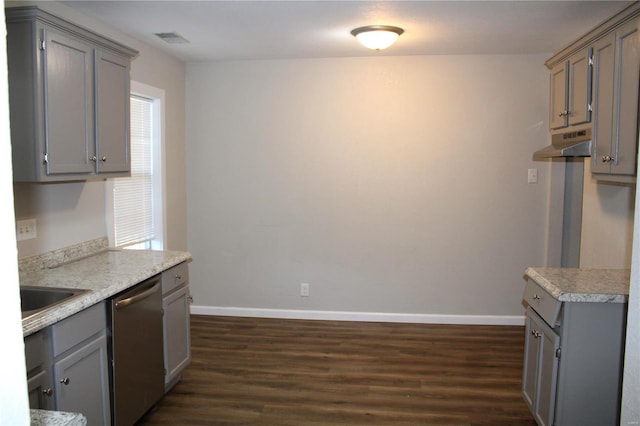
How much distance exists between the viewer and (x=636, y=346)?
116cm

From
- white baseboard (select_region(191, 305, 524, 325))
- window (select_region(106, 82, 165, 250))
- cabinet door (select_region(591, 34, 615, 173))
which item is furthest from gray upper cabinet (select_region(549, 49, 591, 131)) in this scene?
window (select_region(106, 82, 165, 250))

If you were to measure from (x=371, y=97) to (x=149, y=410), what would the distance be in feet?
10.4

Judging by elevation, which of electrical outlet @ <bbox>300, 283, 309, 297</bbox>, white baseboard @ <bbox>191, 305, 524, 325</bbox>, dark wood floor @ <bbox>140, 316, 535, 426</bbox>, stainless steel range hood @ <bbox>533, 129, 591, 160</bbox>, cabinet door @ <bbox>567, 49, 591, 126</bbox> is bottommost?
dark wood floor @ <bbox>140, 316, 535, 426</bbox>

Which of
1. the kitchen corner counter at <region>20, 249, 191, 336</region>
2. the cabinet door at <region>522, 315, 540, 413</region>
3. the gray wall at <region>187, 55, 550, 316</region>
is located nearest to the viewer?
the kitchen corner counter at <region>20, 249, 191, 336</region>

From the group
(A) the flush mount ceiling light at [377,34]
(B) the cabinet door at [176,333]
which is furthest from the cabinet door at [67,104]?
(A) the flush mount ceiling light at [377,34]

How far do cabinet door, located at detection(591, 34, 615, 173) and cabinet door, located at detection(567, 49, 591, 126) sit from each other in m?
0.09

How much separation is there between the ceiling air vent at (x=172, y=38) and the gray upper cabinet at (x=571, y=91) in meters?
2.72

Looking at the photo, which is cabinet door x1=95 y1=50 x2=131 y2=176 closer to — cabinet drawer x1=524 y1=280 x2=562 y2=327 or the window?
the window

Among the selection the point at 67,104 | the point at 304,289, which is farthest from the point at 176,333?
the point at 304,289

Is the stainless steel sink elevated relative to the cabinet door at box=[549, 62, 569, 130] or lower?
lower

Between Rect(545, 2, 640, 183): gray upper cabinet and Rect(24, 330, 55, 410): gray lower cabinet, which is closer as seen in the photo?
Rect(24, 330, 55, 410): gray lower cabinet

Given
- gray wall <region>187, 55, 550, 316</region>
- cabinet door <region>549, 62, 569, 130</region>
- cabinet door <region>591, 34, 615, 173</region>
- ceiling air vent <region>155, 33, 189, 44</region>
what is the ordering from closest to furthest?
cabinet door <region>591, 34, 615, 173</region> → cabinet door <region>549, 62, 569, 130</region> → ceiling air vent <region>155, 33, 189, 44</region> → gray wall <region>187, 55, 550, 316</region>

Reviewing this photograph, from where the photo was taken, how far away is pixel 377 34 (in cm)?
372

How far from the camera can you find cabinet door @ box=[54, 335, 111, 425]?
2.27 m
